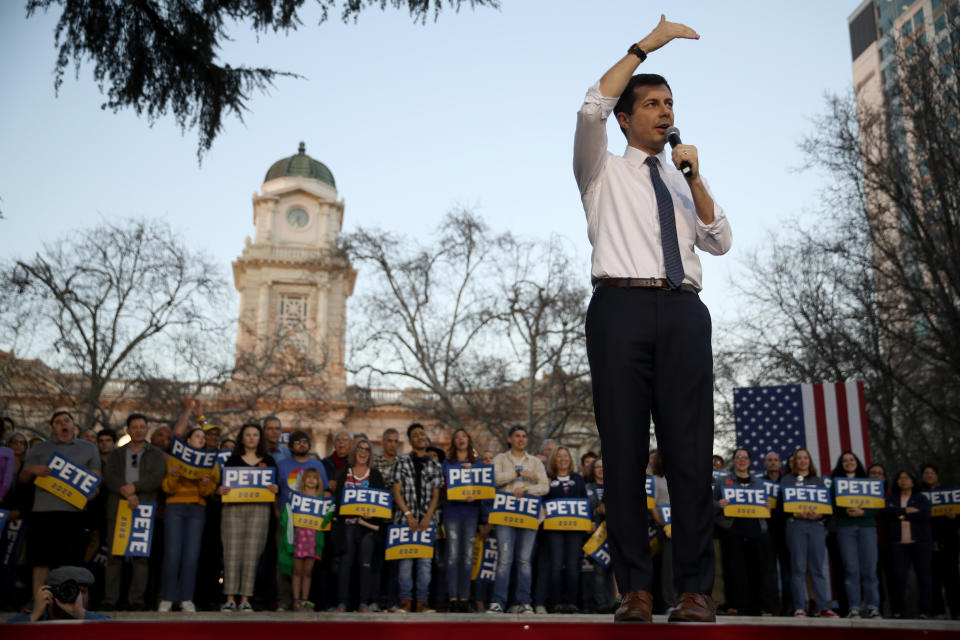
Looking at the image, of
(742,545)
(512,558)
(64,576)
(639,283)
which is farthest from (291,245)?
(639,283)

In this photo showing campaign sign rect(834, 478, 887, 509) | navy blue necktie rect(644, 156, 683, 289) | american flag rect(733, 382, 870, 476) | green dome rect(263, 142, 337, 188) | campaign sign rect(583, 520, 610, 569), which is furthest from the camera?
green dome rect(263, 142, 337, 188)

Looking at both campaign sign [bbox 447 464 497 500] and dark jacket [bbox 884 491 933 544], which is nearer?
campaign sign [bbox 447 464 497 500]

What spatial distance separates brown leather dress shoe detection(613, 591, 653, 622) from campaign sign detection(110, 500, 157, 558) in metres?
7.12

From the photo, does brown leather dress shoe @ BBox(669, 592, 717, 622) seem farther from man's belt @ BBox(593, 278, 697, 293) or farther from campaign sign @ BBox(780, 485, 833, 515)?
campaign sign @ BBox(780, 485, 833, 515)

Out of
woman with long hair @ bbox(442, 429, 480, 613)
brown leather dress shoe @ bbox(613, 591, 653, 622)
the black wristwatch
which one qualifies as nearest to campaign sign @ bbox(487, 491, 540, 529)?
woman with long hair @ bbox(442, 429, 480, 613)

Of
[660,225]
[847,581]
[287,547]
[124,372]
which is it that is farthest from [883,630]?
[124,372]

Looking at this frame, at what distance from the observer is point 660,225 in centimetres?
381

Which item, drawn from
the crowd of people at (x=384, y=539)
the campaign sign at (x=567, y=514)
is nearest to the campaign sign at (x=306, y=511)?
the crowd of people at (x=384, y=539)

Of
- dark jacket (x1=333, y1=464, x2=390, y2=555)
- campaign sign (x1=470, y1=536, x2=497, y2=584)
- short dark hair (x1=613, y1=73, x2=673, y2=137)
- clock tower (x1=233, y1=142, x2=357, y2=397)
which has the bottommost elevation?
campaign sign (x1=470, y1=536, x2=497, y2=584)

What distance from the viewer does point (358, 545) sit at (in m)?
10.0

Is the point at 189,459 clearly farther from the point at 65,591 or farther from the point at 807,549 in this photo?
the point at 807,549

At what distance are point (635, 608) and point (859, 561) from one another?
871 centimetres

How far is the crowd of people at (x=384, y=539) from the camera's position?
934 centimetres

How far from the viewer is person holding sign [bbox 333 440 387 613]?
9875 millimetres
